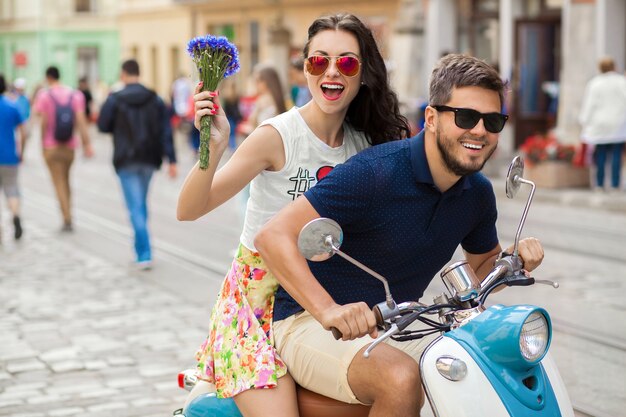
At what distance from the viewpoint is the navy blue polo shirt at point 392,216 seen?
331cm

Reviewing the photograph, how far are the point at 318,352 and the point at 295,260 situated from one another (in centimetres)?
32

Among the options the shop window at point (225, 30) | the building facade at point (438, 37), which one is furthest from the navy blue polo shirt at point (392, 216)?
the shop window at point (225, 30)

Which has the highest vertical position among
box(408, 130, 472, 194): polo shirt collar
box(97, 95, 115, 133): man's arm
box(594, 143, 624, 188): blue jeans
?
box(408, 130, 472, 194): polo shirt collar

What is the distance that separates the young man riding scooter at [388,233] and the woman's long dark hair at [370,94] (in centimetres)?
51

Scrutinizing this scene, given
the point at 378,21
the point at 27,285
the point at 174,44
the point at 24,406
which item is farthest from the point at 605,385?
the point at 174,44

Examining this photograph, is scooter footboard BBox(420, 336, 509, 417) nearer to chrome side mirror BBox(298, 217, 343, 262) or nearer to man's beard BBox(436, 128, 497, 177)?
chrome side mirror BBox(298, 217, 343, 262)

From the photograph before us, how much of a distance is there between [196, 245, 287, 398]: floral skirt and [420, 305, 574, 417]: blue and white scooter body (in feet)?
2.15

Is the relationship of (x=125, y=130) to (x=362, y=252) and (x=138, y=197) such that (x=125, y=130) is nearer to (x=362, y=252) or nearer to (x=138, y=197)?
(x=138, y=197)

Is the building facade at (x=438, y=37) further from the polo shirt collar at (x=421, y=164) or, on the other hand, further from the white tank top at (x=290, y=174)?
the polo shirt collar at (x=421, y=164)

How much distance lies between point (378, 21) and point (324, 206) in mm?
27382

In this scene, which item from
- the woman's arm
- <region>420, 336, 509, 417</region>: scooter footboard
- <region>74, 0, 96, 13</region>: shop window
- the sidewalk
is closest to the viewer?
<region>420, 336, 509, 417</region>: scooter footboard

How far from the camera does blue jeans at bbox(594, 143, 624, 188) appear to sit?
16.3m

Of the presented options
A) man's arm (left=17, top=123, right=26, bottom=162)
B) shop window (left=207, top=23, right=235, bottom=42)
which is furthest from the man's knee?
shop window (left=207, top=23, right=235, bottom=42)

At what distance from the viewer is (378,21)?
30188 millimetres
